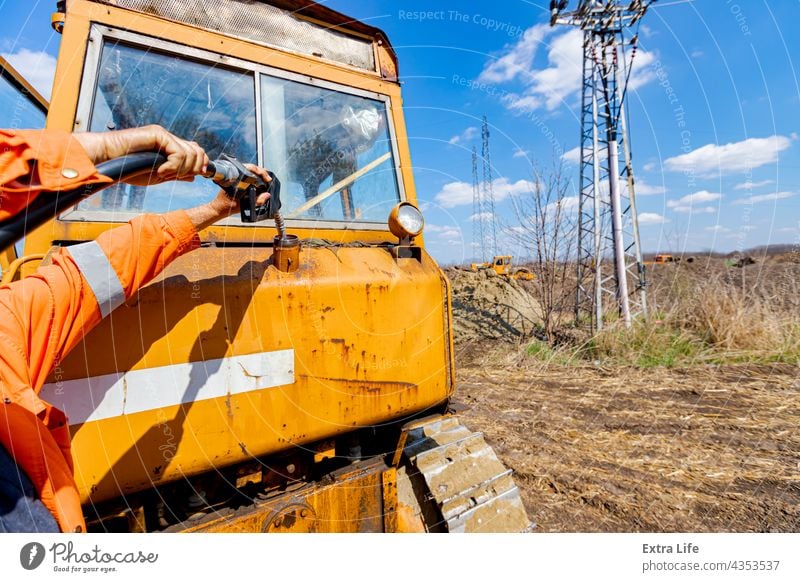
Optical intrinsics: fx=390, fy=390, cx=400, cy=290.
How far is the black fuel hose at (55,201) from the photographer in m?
0.75

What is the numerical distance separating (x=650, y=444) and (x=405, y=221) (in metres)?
3.47

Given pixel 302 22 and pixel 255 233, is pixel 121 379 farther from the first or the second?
pixel 302 22

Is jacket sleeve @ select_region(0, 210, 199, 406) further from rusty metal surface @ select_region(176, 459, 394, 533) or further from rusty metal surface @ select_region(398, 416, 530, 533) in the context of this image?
rusty metal surface @ select_region(398, 416, 530, 533)

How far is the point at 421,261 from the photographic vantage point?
1.89 m

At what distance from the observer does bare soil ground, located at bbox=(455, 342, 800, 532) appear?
8.71ft

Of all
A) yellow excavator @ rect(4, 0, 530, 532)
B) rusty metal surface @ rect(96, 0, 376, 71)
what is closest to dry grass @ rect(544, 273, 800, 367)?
yellow excavator @ rect(4, 0, 530, 532)

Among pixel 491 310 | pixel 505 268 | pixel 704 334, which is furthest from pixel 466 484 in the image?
pixel 505 268

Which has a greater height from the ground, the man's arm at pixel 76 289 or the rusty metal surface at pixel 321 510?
the man's arm at pixel 76 289

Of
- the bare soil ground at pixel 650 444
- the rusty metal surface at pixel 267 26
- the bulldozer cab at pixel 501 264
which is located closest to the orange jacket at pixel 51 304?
the rusty metal surface at pixel 267 26

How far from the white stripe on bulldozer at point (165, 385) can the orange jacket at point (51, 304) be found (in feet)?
0.56

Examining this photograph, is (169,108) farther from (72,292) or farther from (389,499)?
(389,499)

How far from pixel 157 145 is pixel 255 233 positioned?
710 mm

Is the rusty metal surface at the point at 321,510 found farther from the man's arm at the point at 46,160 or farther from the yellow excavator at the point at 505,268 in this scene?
the yellow excavator at the point at 505,268
